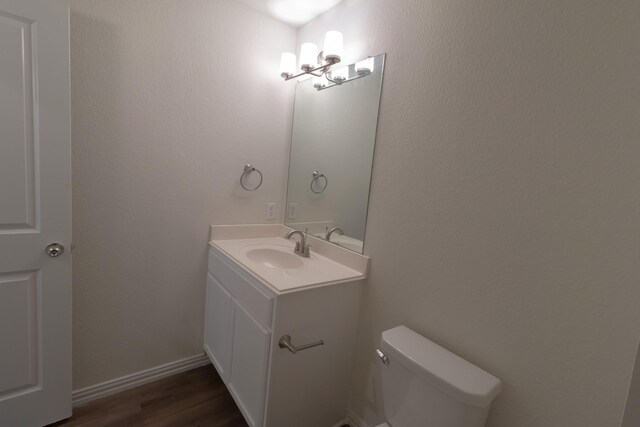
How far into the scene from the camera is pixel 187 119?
5.57 feet

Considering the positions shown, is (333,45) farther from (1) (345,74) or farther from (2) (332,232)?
(2) (332,232)

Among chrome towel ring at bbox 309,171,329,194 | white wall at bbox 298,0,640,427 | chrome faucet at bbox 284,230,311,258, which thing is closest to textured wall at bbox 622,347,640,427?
white wall at bbox 298,0,640,427

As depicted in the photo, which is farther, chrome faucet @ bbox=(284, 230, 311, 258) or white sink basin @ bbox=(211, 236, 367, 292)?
chrome faucet @ bbox=(284, 230, 311, 258)

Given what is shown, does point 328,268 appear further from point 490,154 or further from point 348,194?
point 490,154

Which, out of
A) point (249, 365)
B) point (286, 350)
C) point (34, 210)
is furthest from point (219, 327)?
point (34, 210)

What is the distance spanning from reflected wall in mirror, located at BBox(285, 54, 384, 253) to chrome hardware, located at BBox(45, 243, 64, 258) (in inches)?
48.5

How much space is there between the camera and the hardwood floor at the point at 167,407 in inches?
60.2

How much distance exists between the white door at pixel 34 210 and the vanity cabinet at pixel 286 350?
758mm

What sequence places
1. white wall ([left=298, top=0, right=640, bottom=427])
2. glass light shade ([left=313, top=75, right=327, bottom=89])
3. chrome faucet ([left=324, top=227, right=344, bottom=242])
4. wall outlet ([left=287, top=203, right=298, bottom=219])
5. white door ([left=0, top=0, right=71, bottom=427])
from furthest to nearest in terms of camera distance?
wall outlet ([left=287, top=203, right=298, bottom=219]) → glass light shade ([left=313, top=75, right=327, bottom=89]) → chrome faucet ([left=324, top=227, right=344, bottom=242]) → white door ([left=0, top=0, right=71, bottom=427]) → white wall ([left=298, top=0, right=640, bottom=427])

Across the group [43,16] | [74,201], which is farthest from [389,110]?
[74,201]

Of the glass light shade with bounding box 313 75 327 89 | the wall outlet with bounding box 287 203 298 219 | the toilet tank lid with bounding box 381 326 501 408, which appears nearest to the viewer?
the toilet tank lid with bounding box 381 326 501 408

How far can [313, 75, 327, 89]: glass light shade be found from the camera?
5.90 feet

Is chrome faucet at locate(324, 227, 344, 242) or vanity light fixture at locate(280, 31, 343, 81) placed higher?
vanity light fixture at locate(280, 31, 343, 81)

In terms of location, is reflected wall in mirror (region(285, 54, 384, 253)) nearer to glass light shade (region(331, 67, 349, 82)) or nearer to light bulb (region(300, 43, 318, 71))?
glass light shade (region(331, 67, 349, 82))
